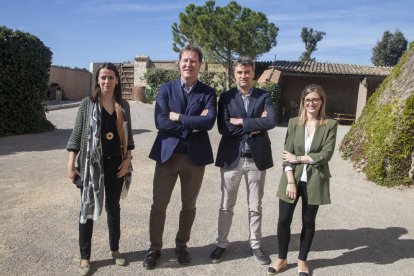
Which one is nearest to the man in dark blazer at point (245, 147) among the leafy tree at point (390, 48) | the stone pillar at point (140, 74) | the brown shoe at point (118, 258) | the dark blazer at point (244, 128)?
the dark blazer at point (244, 128)

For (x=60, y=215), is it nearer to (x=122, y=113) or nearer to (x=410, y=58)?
(x=122, y=113)

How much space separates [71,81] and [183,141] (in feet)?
91.1

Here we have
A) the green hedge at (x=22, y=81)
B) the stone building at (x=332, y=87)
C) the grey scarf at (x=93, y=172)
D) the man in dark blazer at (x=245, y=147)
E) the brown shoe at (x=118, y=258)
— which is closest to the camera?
the grey scarf at (x=93, y=172)

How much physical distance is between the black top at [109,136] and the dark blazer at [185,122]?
33 centimetres

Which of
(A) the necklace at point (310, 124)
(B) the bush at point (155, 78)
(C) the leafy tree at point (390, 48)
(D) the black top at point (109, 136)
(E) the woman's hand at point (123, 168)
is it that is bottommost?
(E) the woman's hand at point (123, 168)

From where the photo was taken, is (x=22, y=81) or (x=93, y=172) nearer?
(x=93, y=172)

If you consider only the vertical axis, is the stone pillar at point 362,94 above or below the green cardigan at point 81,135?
above

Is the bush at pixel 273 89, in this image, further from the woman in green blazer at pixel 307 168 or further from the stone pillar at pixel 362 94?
the woman in green blazer at pixel 307 168

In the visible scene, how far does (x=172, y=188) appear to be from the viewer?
3432mm

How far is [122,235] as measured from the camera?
4055 mm

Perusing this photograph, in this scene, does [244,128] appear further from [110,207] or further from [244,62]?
[110,207]

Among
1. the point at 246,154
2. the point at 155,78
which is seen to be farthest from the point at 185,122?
the point at 155,78

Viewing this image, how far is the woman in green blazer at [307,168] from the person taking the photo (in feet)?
10.8

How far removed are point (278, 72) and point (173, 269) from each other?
59.4ft
